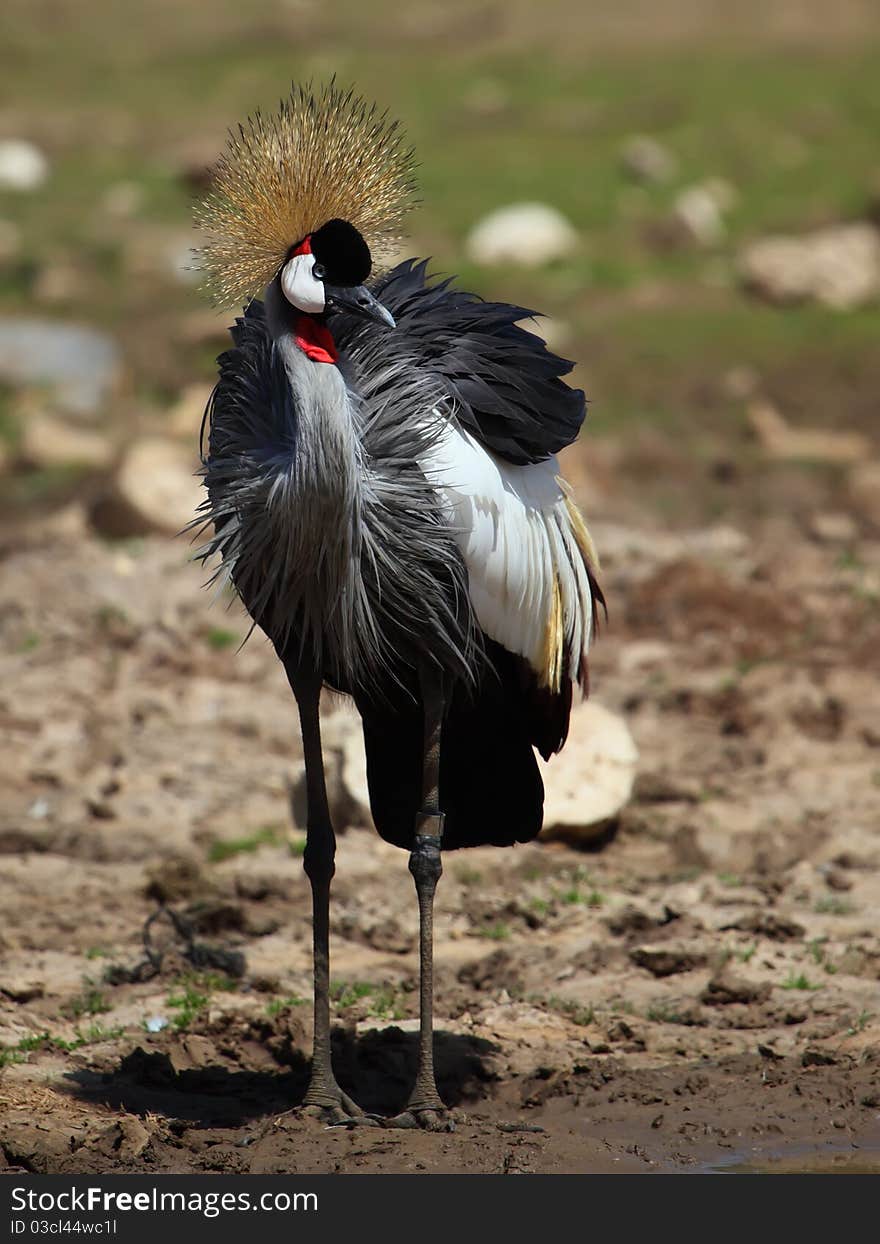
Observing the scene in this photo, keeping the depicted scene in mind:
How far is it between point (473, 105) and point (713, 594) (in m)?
14.5

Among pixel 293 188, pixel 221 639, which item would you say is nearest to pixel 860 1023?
pixel 293 188

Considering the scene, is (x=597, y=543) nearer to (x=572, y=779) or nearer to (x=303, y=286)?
(x=572, y=779)

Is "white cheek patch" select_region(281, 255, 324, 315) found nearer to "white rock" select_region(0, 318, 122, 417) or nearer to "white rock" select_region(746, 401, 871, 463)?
"white rock" select_region(746, 401, 871, 463)

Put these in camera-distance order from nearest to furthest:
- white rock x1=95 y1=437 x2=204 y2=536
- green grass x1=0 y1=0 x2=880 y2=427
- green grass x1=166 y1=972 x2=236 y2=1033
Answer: green grass x1=166 y1=972 x2=236 y2=1033
white rock x1=95 y1=437 x2=204 y2=536
green grass x1=0 y1=0 x2=880 y2=427

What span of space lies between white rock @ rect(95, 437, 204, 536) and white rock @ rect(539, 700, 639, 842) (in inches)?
139

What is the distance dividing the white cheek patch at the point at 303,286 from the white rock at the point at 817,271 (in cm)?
1068

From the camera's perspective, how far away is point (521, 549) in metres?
4.60

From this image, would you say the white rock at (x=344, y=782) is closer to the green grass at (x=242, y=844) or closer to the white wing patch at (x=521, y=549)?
the green grass at (x=242, y=844)

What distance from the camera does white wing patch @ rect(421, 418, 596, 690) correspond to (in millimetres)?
4438

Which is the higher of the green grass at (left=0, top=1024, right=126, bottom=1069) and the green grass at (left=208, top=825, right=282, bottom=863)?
the green grass at (left=208, top=825, right=282, bottom=863)

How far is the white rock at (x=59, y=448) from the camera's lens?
11.6 m

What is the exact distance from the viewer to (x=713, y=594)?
8.76 meters

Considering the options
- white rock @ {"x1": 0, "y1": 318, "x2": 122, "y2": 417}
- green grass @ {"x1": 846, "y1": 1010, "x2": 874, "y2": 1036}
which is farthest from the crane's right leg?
white rock @ {"x1": 0, "y1": 318, "x2": 122, "y2": 417}

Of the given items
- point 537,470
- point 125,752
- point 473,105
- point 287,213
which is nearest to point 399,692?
point 537,470
